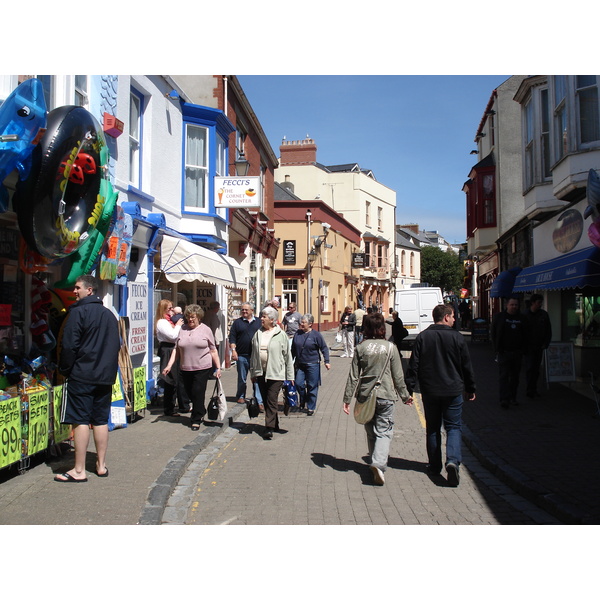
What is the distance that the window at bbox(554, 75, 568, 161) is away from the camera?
12.7m

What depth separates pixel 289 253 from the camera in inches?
1374

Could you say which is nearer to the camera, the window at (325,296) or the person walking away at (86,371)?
the person walking away at (86,371)

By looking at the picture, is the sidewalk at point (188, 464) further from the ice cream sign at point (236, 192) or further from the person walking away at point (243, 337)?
the ice cream sign at point (236, 192)

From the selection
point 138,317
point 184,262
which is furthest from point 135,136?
point 138,317

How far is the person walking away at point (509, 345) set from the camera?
10312mm

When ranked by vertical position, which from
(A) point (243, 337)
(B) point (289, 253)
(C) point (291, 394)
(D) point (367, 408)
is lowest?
(C) point (291, 394)

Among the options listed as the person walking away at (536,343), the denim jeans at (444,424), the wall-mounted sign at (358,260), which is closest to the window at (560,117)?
the person walking away at (536,343)

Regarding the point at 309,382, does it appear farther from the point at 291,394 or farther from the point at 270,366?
the point at 270,366

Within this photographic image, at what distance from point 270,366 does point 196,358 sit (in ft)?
3.45

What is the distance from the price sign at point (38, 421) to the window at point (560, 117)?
10841 millimetres

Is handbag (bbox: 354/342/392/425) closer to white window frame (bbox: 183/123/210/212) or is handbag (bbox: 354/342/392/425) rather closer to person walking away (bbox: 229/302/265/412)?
person walking away (bbox: 229/302/265/412)

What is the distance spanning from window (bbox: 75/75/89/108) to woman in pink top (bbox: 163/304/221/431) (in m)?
3.38

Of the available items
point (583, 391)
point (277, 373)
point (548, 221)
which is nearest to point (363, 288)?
point (548, 221)
